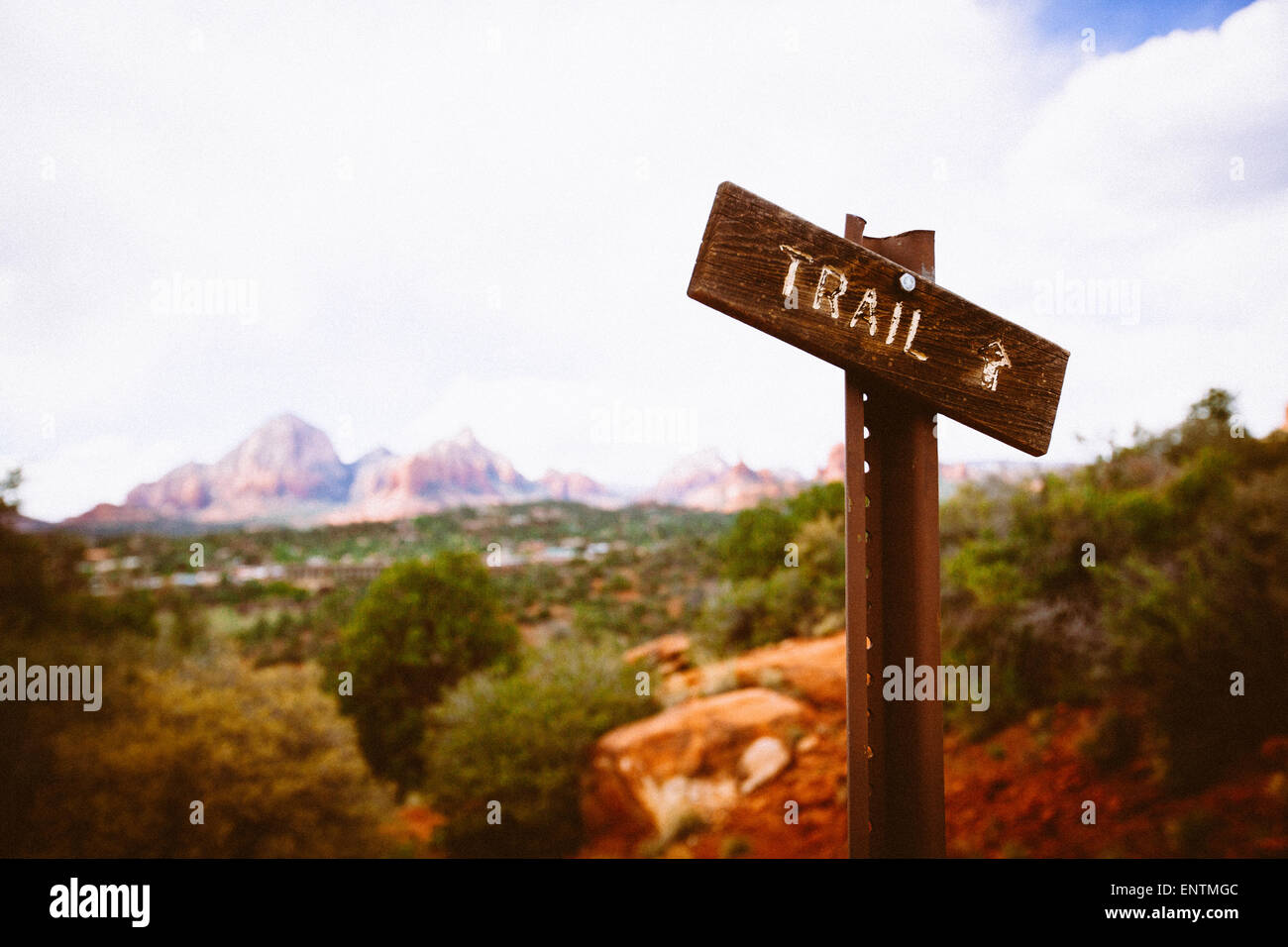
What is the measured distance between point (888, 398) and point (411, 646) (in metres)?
6.82

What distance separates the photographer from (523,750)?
6.26 metres

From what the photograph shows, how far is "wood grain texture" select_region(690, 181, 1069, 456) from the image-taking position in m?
1.26

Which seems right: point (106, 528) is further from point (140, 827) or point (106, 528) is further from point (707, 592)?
point (707, 592)

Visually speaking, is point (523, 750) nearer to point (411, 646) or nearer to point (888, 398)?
point (411, 646)

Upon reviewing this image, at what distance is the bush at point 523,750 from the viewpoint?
6.09 m

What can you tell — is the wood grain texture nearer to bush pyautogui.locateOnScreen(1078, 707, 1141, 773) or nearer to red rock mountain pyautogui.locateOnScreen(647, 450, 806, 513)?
bush pyautogui.locateOnScreen(1078, 707, 1141, 773)

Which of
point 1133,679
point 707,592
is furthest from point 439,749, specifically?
point 1133,679

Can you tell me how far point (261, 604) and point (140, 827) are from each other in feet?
15.5

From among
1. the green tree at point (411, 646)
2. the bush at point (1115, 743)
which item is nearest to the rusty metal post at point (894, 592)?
the bush at point (1115, 743)

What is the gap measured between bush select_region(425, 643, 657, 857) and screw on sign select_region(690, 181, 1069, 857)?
5.27 m

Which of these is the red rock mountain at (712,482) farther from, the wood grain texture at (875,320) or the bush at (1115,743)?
the wood grain texture at (875,320)

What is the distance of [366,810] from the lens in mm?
5711

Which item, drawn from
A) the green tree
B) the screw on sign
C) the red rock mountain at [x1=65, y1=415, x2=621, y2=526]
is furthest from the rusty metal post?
the red rock mountain at [x1=65, y1=415, x2=621, y2=526]
